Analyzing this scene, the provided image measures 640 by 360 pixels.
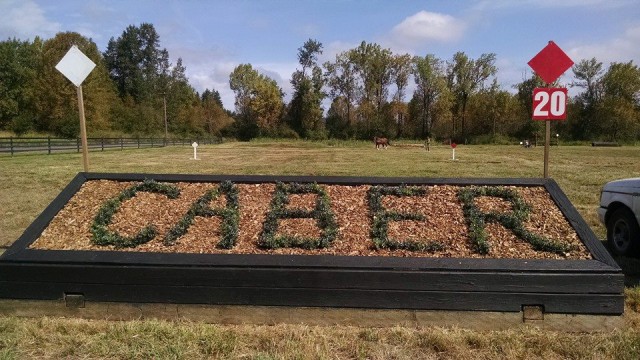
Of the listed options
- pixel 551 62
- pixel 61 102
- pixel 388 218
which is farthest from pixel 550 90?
pixel 61 102

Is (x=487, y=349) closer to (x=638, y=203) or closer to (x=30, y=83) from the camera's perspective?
(x=638, y=203)

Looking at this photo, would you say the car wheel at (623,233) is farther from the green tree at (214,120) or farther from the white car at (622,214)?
the green tree at (214,120)

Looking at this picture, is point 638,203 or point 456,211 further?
point 638,203

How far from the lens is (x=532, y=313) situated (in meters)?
3.95

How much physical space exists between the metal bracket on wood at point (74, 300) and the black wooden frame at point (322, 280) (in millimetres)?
46

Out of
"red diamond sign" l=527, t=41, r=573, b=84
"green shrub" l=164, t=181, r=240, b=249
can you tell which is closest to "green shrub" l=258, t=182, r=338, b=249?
"green shrub" l=164, t=181, r=240, b=249

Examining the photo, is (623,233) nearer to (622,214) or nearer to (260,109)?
(622,214)

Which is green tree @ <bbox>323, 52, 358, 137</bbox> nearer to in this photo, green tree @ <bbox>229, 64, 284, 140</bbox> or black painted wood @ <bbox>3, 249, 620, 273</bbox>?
green tree @ <bbox>229, 64, 284, 140</bbox>

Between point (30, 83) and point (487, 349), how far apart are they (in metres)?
62.9

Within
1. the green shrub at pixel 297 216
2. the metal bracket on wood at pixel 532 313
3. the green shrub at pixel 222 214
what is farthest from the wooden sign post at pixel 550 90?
the green shrub at pixel 222 214

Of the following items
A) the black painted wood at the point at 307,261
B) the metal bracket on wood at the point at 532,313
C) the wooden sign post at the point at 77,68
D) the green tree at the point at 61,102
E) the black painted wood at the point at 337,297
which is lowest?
the metal bracket on wood at the point at 532,313

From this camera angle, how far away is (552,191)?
5.09 m

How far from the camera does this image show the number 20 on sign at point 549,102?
601 centimetres

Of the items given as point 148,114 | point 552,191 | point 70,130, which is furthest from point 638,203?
point 148,114
